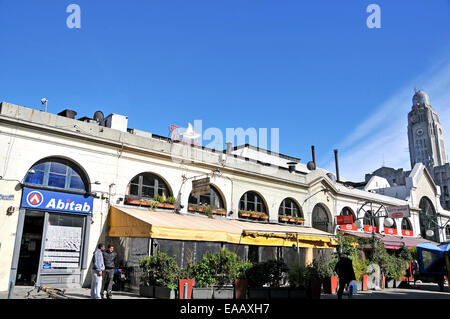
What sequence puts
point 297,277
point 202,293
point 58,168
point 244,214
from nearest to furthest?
point 202,293 → point 297,277 → point 58,168 → point 244,214

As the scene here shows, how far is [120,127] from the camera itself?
746 inches

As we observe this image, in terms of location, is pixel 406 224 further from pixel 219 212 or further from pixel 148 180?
pixel 148 180

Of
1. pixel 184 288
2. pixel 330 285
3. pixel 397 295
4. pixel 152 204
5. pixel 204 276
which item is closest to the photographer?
pixel 184 288

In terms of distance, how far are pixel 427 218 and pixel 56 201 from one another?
34.1 meters

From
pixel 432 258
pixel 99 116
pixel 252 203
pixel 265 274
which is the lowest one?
pixel 265 274

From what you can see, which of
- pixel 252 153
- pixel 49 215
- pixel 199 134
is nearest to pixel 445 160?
pixel 252 153

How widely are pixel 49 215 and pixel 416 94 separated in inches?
5514

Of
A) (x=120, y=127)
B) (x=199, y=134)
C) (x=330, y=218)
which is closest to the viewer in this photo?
(x=120, y=127)

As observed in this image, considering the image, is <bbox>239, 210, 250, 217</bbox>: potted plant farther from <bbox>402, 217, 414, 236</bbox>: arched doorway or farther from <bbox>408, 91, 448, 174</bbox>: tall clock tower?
<bbox>408, 91, 448, 174</bbox>: tall clock tower

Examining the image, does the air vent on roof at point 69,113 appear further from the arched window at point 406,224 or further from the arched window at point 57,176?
the arched window at point 406,224

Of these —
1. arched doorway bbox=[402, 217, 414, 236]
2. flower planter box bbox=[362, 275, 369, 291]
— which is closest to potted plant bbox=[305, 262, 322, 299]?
flower planter box bbox=[362, 275, 369, 291]

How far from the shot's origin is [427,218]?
119 ft

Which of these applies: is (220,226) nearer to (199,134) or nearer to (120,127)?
(199,134)

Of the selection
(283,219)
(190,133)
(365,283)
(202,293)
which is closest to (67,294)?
(202,293)
